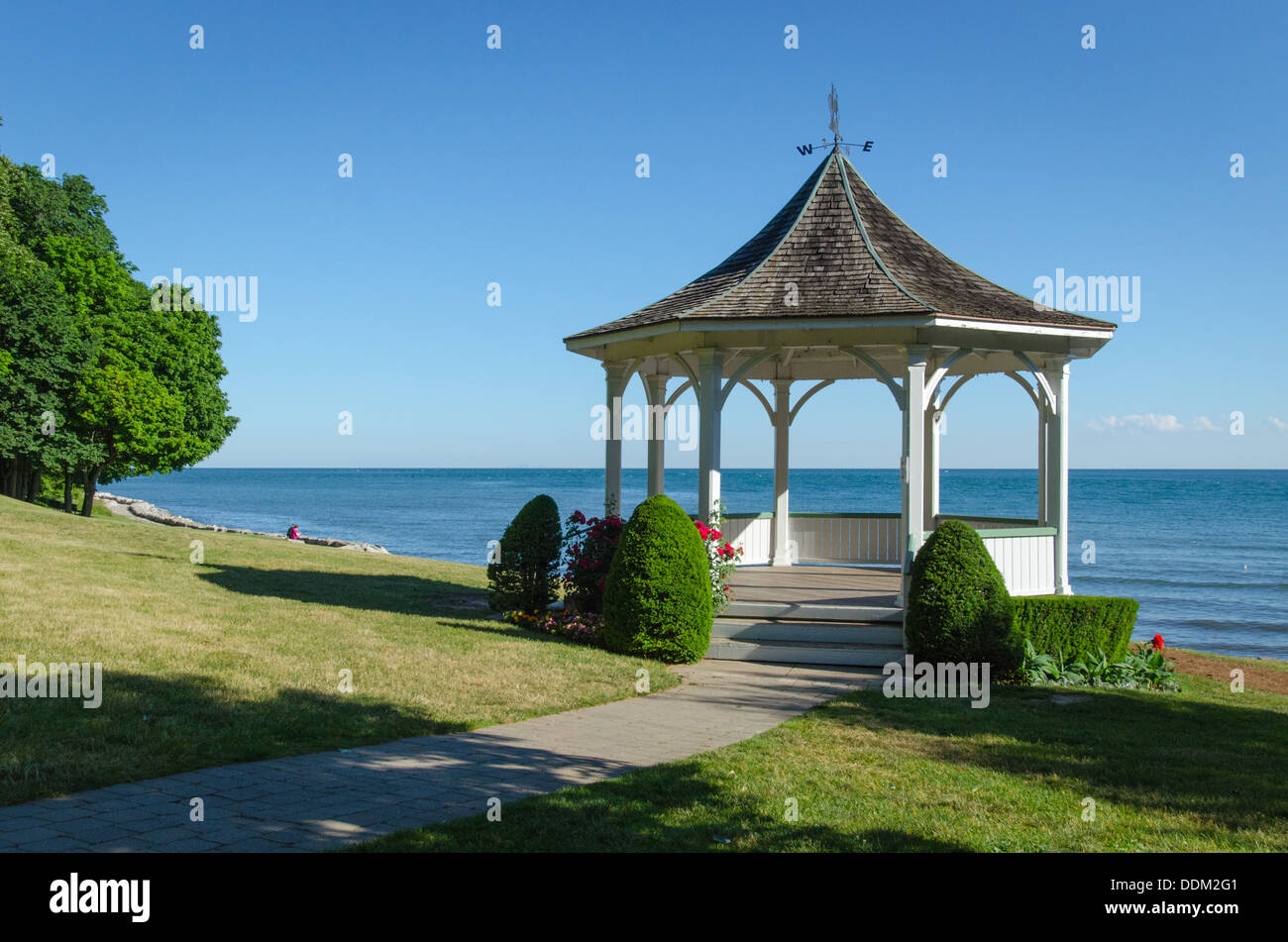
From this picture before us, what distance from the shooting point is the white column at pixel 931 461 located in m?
15.5

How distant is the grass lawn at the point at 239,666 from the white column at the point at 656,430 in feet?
11.0

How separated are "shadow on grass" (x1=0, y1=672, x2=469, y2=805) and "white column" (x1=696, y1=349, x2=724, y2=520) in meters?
5.42

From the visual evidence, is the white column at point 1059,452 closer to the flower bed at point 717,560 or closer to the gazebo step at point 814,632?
the gazebo step at point 814,632

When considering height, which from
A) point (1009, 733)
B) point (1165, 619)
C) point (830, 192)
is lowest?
point (1165, 619)

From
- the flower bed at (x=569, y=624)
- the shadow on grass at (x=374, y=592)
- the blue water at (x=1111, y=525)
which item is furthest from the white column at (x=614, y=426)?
the blue water at (x=1111, y=525)

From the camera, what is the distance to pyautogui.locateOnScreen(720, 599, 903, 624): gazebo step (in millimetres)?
11648

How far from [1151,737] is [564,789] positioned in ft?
16.8

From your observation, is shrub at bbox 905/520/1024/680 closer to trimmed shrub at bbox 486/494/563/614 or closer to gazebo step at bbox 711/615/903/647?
gazebo step at bbox 711/615/903/647

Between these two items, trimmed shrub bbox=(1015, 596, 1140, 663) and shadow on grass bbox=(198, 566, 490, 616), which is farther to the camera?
shadow on grass bbox=(198, 566, 490, 616)

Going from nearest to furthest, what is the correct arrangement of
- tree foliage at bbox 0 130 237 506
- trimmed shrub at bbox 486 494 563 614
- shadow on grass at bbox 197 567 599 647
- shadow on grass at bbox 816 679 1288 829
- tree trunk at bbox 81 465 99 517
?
shadow on grass at bbox 816 679 1288 829 → trimmed shrub at bbox 486 494 563 614 → shadow on grass at bbox 197 567 599 647 → tree foliage at bbox 0 130 237 506 → tree trunk at bbox 81 465 99 517

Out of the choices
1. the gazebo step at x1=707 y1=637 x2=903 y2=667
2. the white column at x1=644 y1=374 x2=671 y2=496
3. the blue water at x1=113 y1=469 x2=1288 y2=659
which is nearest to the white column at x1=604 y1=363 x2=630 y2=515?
the white column at x1=644 y1=374 x2=671 y2=496
